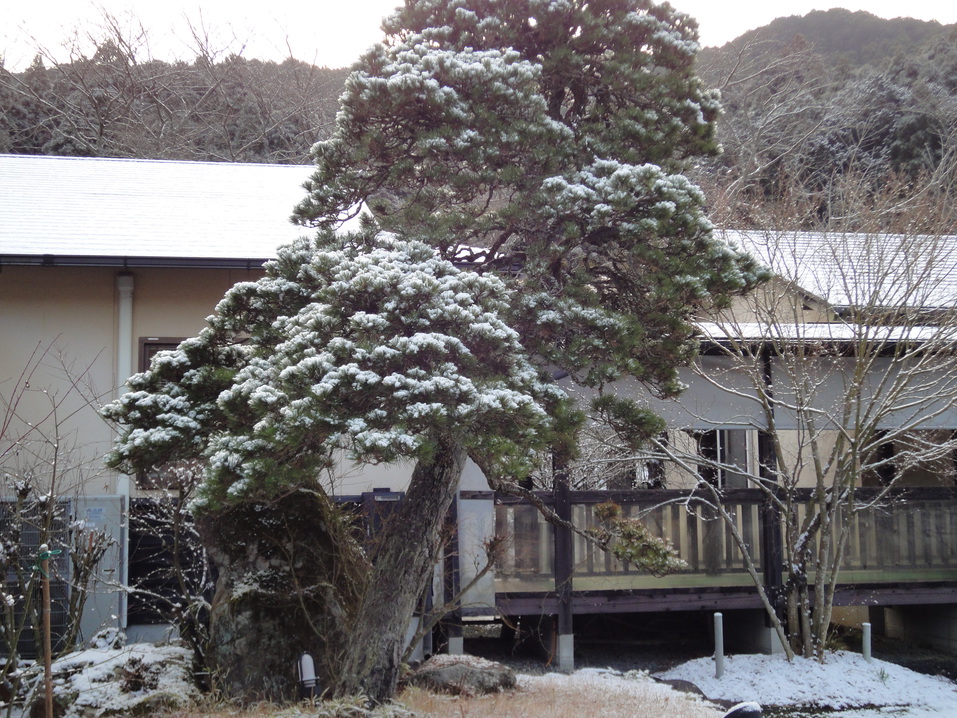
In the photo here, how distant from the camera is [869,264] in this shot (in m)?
9.52

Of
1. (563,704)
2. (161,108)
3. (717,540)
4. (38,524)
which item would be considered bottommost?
(563,704)

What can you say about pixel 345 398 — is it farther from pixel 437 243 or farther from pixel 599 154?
pixel 599 154

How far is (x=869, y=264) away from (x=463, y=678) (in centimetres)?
603

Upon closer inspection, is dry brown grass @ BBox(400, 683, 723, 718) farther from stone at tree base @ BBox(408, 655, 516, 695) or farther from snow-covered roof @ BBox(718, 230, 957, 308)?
snow-covered roof @ BBox(718, 230, 957, 308)

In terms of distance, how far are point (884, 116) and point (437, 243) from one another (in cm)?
2211

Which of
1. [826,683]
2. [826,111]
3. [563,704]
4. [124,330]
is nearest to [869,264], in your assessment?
[826,683]

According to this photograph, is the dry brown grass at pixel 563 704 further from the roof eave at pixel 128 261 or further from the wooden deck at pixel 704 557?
the roof eave at pixel 128 261

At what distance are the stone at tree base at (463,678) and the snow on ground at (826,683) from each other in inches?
88.2

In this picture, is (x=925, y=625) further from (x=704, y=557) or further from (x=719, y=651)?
(x=719, y=651)

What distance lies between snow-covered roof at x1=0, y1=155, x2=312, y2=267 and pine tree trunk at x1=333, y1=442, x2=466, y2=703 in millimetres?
4189

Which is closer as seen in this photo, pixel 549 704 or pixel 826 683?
pixel 549 704

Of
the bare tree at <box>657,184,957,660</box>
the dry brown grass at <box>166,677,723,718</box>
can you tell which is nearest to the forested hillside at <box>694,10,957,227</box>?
the bare tree at <box>657,184,957,660</box>

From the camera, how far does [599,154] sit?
604 centimetres

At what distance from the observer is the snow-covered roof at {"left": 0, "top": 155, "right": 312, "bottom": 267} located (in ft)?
30.1
